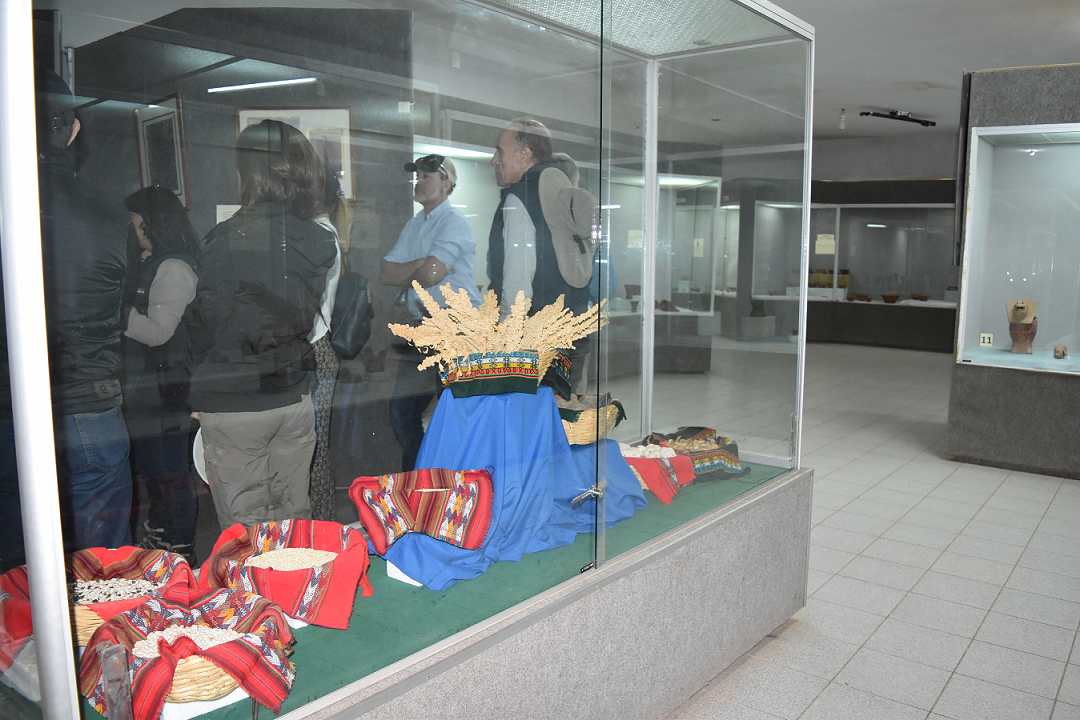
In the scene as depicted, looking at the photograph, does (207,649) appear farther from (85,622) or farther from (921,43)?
(921,43)

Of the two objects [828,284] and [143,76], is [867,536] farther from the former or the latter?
[828,284]

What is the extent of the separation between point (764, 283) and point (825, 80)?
675 cm

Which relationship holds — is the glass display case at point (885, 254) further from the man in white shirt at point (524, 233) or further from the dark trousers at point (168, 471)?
the dark trousers at point (168, 471)

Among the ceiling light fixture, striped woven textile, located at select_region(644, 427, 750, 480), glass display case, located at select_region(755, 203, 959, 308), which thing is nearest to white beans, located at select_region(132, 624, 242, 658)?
striped woven textile, located at select_region(644, 427, 750, 480)

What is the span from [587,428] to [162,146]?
115 centimetres

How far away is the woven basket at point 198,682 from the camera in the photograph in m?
1.18

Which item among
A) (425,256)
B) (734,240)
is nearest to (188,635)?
(425,256)

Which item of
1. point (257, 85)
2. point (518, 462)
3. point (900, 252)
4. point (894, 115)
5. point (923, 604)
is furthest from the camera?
point (900, 252)

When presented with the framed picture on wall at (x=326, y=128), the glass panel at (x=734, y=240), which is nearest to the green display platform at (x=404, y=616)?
the glass panel at (x=734, y=240)

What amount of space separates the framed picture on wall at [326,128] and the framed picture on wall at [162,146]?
205 mm

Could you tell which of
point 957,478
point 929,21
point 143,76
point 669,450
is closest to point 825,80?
point 929,21

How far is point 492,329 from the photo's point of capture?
188 cm

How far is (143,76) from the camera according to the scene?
1695 millimetres

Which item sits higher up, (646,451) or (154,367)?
(154,367)
